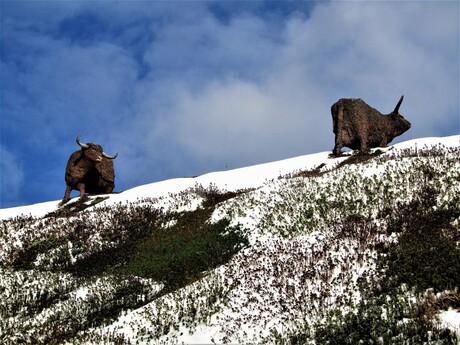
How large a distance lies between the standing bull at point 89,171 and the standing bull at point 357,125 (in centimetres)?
1683

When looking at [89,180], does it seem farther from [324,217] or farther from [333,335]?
[333,335]

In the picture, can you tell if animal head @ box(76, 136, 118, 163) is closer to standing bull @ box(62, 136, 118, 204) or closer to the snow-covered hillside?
standing bull @ box(62, 136, 118, 204)

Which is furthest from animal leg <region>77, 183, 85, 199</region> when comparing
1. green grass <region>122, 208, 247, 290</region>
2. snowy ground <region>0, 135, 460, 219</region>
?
green grass <region>122, 208, 247, 290</region>

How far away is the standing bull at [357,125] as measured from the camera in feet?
107

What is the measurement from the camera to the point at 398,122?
119ft

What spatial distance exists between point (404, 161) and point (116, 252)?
12.5m

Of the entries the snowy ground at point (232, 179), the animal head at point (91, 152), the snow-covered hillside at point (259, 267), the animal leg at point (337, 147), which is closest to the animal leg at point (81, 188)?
the snowy ground at point (232, 179)

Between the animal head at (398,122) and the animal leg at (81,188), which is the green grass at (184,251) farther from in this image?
the animal head at (398,122)

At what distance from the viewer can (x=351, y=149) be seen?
114 feet

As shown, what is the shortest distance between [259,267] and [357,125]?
2023 cm

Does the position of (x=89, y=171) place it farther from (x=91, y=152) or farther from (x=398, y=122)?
(x=398, y=122)

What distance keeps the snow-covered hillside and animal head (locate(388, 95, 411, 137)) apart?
15394mm

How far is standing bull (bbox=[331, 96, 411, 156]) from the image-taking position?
32.6m

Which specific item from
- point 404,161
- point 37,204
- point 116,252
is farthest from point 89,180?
point 404,161
